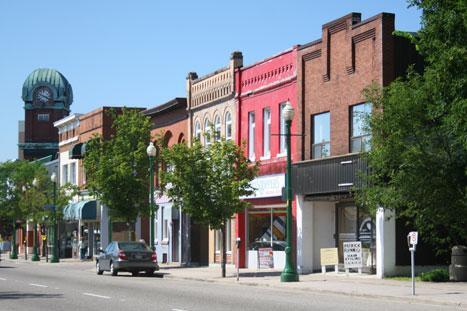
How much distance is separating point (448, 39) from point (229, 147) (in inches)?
588

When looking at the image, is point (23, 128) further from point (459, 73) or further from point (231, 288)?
point (459, 73)

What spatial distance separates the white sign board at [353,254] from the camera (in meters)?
33.9

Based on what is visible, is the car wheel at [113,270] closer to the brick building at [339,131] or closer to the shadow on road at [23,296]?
the brick building at [339,131]

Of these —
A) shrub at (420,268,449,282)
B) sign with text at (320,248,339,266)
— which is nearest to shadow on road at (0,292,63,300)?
shrub at (420,268,449,282)

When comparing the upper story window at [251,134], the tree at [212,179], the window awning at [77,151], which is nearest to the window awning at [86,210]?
the window awning at [77,151]

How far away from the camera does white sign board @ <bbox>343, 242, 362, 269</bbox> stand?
111 feet

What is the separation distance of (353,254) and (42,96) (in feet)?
242

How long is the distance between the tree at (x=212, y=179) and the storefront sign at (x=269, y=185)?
2.38 metres

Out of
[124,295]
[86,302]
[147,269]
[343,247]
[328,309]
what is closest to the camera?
[328,309]

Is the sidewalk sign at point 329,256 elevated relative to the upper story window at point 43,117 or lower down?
lower down

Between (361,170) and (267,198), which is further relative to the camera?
(267,198)

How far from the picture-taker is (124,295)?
25359mm

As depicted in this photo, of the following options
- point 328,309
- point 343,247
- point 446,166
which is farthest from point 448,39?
point 343,247

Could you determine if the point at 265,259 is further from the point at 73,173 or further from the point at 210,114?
the point at 73,173
